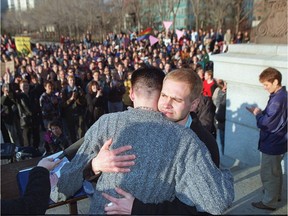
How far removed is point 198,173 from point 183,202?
0.20 meters

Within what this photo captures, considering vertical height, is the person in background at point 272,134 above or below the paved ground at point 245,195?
above

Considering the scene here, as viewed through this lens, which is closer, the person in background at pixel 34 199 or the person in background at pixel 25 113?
the person in background at pixel 34 199

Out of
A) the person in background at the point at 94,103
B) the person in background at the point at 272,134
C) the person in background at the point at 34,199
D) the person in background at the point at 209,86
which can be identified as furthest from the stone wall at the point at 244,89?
the person in background at the point at 34,199

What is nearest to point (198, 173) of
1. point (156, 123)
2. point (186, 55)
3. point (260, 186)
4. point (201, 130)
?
point (156, 123)

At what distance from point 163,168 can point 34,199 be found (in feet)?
2.38

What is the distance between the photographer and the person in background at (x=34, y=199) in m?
1.50

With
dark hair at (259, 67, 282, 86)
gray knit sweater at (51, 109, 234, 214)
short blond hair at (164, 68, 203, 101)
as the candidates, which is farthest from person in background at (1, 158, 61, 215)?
dark hair at (259, 67, 282, 86)

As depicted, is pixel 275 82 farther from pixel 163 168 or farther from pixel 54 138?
A: pixel 54 138

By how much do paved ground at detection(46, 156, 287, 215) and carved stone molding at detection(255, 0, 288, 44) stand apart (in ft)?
6.72

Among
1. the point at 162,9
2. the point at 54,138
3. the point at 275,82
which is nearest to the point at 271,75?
the point at 275,82

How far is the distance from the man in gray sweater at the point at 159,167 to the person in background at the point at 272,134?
2.21 m

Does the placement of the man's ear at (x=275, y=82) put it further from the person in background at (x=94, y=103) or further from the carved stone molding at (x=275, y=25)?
the person in background at (x=94, y=103)

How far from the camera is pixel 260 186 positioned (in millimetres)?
4238

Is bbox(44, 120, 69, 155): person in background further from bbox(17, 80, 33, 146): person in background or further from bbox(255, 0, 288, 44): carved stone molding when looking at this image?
bbox(255, 0, 288, 44): carved stone molding
